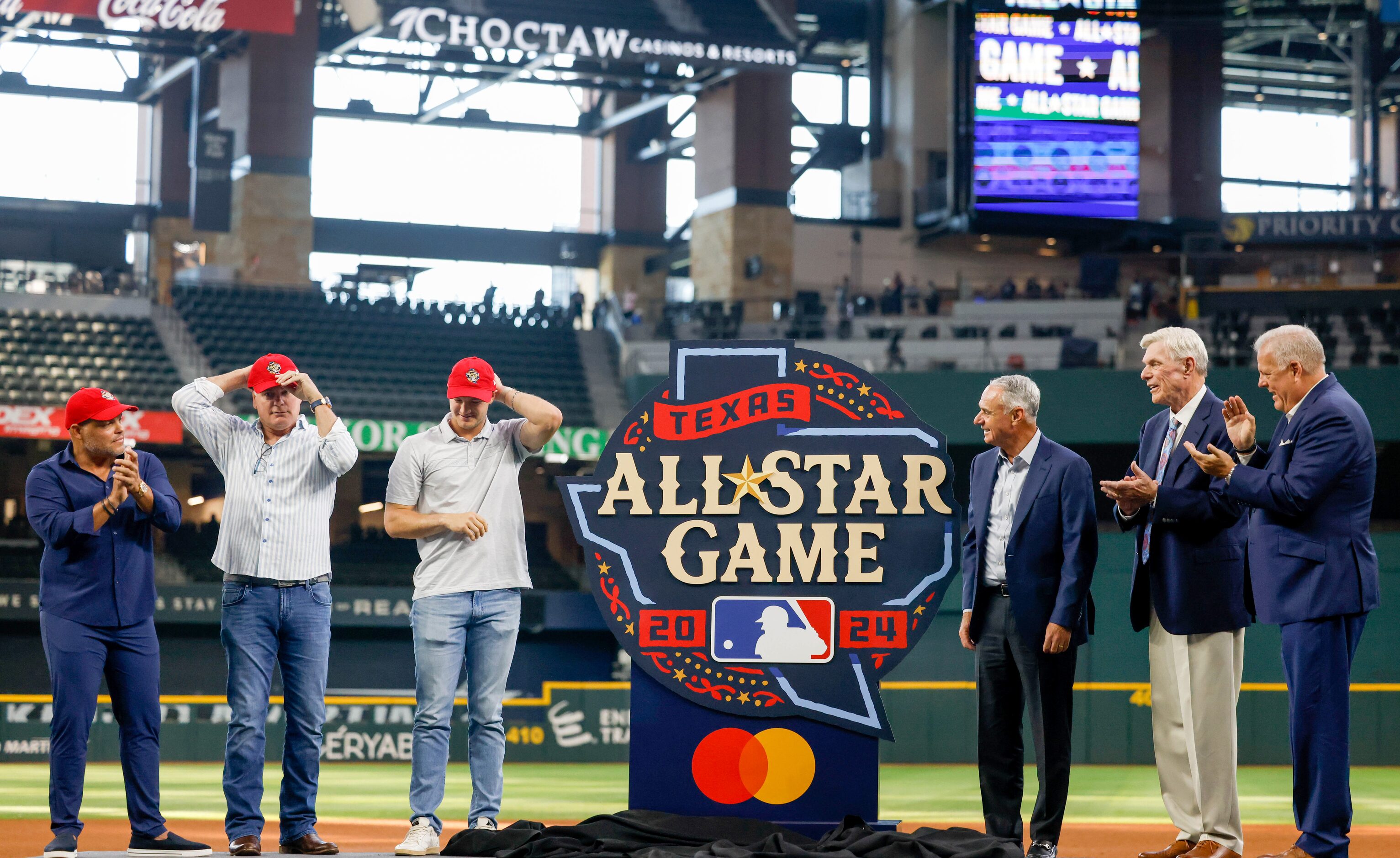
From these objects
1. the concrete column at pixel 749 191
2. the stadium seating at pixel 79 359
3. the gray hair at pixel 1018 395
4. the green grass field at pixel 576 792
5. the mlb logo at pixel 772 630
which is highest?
the concrete column at pixel 749 191

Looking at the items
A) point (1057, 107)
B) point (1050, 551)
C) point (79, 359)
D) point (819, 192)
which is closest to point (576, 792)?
point (1050, 551)

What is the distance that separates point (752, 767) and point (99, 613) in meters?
2.66

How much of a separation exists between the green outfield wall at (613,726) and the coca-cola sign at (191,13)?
969cm

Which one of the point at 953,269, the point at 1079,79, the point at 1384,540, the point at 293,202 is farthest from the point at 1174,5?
the point at 293,202

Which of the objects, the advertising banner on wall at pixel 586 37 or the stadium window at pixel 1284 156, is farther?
the stadium window at pixel 1284 156

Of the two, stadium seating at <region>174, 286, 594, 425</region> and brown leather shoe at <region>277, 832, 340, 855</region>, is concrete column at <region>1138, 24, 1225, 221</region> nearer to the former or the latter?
stadium seating at <region>174, 286, 594, 425</region>

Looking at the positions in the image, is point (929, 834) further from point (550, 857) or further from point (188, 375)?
point (188, 375)

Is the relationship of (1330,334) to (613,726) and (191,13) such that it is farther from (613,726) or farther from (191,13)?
(191,13)

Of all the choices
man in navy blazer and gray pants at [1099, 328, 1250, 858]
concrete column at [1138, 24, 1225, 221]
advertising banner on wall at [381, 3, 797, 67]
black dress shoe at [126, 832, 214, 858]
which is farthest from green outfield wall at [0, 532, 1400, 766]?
concrete column at [1138, 24, 1225, 221]

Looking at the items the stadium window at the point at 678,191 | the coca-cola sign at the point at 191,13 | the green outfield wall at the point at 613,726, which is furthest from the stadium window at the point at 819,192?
the green outfield wall at the point at 613,726

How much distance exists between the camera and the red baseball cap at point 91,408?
5820 millimetres

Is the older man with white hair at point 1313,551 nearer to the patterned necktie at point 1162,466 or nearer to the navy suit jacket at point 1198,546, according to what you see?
the navy suit jacket at point 1198,546

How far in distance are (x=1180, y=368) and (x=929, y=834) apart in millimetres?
2058

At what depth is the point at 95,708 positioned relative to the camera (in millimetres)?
5781
